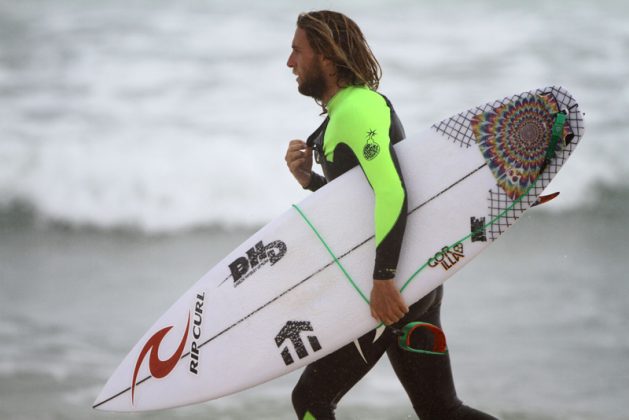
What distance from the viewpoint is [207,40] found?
36.8 feet

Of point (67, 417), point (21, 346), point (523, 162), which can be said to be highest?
point (21, 346)

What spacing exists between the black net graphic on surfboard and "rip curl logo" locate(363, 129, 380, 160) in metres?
0.49

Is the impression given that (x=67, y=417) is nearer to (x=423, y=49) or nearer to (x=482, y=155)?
(x=482, y=155)

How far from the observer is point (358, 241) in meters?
2.86

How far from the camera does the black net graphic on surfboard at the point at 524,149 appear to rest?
2.87m

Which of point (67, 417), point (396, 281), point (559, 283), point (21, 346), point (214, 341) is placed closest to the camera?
point (396, 281)

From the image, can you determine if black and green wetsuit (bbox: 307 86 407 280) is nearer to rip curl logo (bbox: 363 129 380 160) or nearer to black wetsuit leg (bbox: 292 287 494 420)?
rip curl logo (bbox: 363 129 380 160)

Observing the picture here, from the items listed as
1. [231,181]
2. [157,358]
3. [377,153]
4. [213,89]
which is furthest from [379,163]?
[213,89]

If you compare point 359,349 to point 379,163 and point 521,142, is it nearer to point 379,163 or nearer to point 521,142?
point 379,163

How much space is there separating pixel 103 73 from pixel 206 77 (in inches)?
46.7

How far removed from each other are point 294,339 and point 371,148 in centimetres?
70

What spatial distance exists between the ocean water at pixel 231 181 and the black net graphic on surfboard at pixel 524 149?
0.70 meters

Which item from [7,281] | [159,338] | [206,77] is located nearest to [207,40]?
[206,77]

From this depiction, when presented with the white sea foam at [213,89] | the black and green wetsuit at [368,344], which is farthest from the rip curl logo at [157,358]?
the white sea foam at [213,89]
